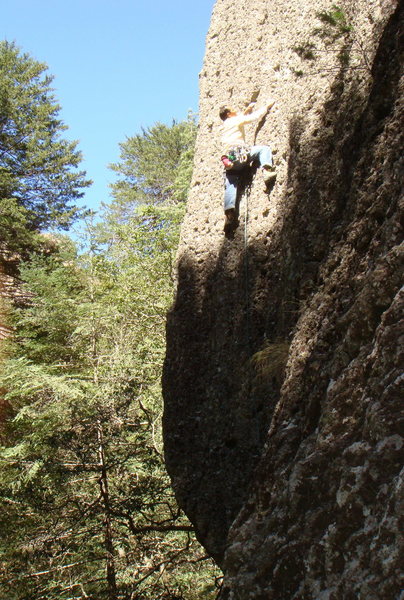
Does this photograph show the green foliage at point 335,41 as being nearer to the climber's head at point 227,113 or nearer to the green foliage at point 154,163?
the climber's head at point 227,113

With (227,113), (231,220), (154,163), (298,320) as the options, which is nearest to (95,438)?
(231,220)

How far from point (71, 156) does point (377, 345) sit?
19458 millimetres

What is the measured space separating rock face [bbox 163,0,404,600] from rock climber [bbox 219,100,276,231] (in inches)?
7.3

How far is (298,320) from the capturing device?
153 inches

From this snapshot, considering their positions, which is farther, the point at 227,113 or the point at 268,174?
the point at 227,113

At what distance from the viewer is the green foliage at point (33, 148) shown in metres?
18.8

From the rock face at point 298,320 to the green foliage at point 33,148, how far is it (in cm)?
1154

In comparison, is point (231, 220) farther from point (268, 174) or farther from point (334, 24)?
point (334, 24)

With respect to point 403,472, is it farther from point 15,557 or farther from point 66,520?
point 15,557

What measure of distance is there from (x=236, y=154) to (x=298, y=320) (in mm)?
3545

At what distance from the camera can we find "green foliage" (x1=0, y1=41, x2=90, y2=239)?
1877cm

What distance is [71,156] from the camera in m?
20.2

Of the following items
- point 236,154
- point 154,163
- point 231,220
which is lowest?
point 231,220

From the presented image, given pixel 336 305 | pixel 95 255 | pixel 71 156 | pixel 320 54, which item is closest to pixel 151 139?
pixel 71 156
